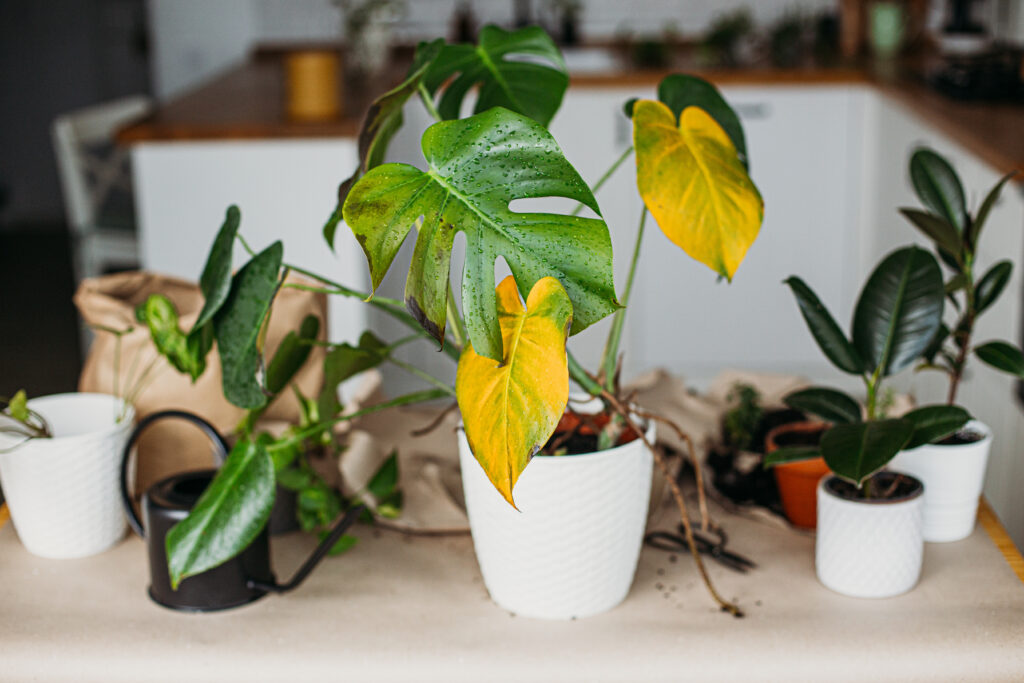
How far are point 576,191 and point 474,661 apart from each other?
1.21 feet

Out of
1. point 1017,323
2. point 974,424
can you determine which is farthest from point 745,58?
point 974,424

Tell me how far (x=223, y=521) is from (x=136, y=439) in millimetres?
187

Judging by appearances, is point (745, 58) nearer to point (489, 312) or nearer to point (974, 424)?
point (974, 424)

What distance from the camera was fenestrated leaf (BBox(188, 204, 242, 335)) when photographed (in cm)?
86

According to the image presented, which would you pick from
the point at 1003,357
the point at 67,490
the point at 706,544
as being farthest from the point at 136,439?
the point at 1003,357

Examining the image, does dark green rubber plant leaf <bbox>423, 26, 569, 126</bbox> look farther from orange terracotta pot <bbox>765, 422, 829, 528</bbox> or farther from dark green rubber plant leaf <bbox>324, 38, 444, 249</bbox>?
orange terracotta pot <bbox>765, 422, 829, 528</bbox>

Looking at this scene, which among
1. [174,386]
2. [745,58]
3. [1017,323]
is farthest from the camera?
[745,58]

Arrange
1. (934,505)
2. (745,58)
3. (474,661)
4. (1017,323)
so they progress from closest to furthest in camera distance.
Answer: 1. (474,661)
2. (934,505)
3. (1017,323)
4. (745,58)

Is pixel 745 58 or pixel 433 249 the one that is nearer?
pixel 433 249

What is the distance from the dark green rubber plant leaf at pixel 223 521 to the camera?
2.77 ft

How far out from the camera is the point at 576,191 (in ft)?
2.37

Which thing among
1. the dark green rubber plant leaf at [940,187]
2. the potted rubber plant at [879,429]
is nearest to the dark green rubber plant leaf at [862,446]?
the potted rubber plant at [879,429]

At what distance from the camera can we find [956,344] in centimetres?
99

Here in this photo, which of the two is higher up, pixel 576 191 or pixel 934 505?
pixel 576 191
